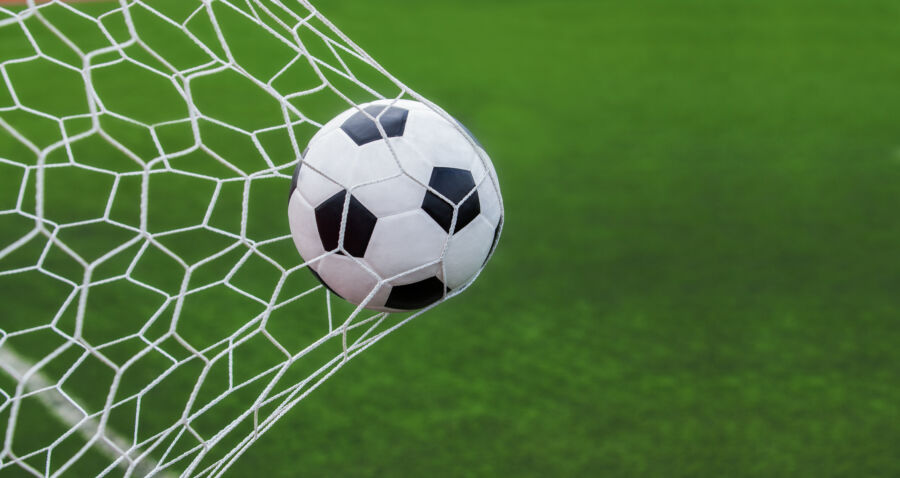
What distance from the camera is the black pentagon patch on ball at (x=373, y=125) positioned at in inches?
75.4

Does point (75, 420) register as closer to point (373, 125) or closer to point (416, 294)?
point (416, 294)

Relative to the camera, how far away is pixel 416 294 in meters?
1.96

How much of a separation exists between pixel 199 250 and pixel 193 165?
2.68ft

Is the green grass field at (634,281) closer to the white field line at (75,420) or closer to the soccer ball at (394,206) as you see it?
the white field line at (75,420)

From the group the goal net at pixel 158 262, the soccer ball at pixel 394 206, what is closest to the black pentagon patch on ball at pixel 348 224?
the soccer ball at pixel 394 206

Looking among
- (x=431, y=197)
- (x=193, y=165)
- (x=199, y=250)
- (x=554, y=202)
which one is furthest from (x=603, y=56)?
(x=431, y=197)

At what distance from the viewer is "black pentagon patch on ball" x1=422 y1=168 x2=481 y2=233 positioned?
6.21 ft

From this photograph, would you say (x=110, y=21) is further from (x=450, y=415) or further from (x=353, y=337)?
(x=450, y=415)

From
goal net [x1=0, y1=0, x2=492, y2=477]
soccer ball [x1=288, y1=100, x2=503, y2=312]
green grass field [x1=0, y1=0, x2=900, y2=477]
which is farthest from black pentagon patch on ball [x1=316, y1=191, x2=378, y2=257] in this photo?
green grass field [x1=0, y1=0, x2=900, y2=477]

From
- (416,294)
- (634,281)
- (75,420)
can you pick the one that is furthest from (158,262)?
(416,294)

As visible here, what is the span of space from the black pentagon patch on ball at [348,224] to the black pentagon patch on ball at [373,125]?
12 centimetres

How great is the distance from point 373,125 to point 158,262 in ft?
6.31

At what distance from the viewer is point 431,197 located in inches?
74.5

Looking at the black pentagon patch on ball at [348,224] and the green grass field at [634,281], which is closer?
the black pentagon patch on ball at [348,224]
